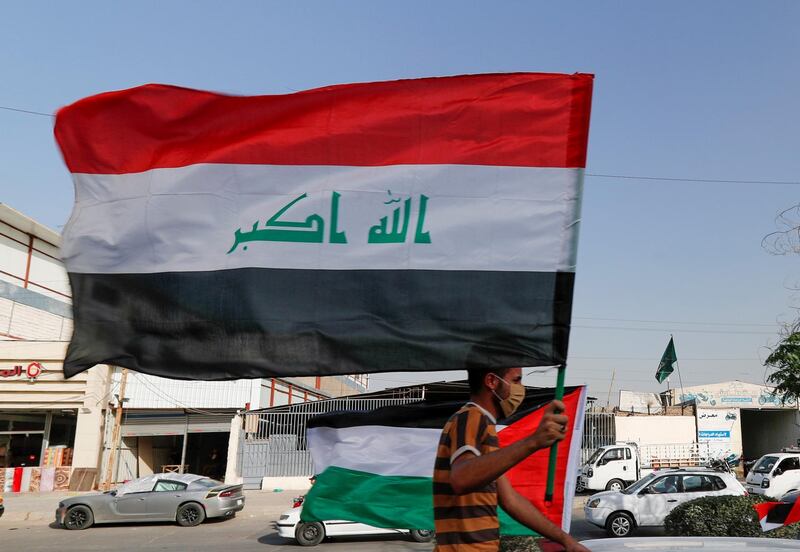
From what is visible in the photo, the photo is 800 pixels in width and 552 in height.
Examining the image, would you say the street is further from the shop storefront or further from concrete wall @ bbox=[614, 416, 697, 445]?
concrete wall @ bbox=[614, 416, 697, 445]

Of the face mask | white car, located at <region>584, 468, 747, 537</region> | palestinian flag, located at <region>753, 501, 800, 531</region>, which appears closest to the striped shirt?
the face mask

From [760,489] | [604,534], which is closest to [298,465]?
[604,534]

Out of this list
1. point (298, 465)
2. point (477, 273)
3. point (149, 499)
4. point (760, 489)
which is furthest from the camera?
point (298, 465)

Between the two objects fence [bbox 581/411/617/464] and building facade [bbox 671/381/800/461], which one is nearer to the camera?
fence [bbox 581/411/617/464]

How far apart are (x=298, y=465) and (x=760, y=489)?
15.5 m

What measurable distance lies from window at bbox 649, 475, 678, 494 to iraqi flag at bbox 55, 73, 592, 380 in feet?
46.3

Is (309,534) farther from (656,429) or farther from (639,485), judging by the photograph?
(656,429)

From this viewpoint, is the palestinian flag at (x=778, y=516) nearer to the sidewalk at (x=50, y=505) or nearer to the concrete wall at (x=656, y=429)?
the sidewalk at (x=50, y=505)

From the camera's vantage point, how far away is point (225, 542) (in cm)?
1506

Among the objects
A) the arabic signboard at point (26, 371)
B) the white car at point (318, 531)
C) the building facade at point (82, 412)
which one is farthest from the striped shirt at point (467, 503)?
the arabic signboard at point (26, 371)

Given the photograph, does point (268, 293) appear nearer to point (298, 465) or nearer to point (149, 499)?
point (149, 499)

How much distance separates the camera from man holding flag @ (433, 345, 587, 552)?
2.69 metres

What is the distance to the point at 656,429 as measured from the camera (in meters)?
31.6

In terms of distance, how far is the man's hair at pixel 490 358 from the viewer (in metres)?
3.41
